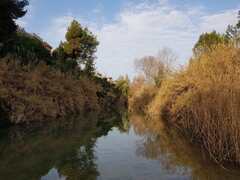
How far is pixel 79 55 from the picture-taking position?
132 ft

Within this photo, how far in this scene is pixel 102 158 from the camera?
32.4 feet

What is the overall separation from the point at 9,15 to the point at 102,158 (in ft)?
53.8

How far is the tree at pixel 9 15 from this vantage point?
21.8 metres

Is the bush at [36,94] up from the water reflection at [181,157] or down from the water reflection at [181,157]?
up

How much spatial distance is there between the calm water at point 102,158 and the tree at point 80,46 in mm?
24928

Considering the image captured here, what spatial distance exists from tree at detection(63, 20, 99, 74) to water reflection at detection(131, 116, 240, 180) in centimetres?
2595

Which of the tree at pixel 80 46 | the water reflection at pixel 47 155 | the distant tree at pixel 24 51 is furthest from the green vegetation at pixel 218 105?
the tree at pixel 80 46

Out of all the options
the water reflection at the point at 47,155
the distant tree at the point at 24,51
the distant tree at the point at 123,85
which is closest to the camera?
the water reflection at the point at 47,155

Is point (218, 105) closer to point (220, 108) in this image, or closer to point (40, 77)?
point (220, 108)

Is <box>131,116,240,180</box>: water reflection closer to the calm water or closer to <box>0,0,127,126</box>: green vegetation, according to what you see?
the calm water

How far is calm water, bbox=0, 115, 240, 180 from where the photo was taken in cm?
769

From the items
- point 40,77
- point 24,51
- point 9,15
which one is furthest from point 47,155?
point 24,51

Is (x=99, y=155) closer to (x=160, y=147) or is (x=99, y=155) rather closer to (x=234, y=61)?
(x=160, y=147)

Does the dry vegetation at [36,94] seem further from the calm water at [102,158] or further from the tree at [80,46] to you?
the tree at [80,46]
